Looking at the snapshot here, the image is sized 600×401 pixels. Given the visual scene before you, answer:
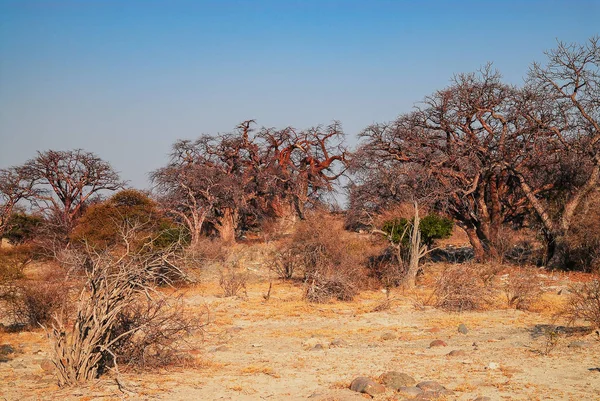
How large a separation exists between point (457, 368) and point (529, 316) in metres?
5.65

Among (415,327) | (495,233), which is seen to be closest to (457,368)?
(415,327)

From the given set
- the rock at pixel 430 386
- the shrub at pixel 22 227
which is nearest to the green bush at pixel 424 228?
the rock at pixel 430 386

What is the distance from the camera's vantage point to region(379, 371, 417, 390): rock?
874 cm

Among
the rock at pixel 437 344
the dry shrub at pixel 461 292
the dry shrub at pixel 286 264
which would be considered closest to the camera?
the rock at pixel 437 344

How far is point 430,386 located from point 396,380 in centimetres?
50

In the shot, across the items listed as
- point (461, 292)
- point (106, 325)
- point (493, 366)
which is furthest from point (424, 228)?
point (106, 325)

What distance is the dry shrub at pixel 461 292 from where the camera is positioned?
15.7m

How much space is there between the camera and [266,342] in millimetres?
12742

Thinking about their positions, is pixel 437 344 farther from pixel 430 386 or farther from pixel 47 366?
pixel 47 366

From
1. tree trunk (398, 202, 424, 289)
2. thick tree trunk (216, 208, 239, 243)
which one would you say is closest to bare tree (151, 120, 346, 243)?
thick tree trunk (216, 208, 239, 243)

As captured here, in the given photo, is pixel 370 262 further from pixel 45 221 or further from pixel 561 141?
pixel 45 221

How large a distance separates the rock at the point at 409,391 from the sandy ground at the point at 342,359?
0.50 ft

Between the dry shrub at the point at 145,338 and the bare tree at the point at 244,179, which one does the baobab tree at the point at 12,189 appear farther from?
the dry shrub at the point at 145,338

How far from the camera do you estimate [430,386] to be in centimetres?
856
